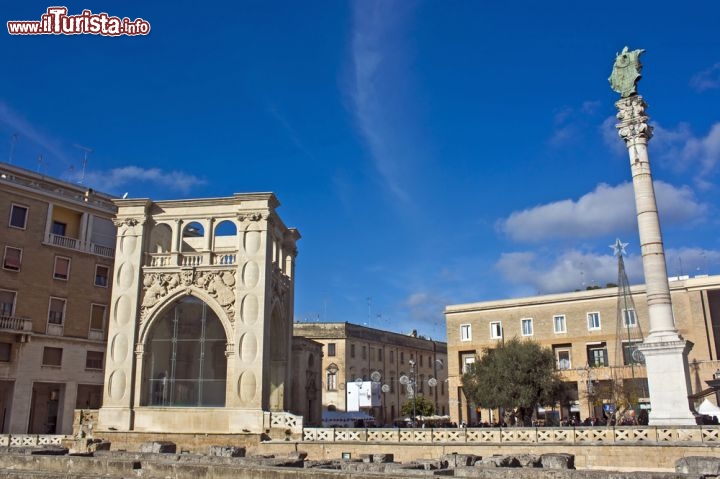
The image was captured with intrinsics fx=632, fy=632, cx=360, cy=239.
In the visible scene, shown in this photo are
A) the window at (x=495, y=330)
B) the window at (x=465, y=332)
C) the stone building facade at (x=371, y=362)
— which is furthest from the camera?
the stone building facade at (x=371, y=362)

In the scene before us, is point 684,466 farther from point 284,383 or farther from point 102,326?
point 102,326

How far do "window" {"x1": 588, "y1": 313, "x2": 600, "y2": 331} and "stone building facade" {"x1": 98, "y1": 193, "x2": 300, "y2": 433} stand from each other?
1019 inches

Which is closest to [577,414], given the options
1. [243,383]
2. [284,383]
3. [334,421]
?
[334,421]

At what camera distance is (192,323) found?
3159cm

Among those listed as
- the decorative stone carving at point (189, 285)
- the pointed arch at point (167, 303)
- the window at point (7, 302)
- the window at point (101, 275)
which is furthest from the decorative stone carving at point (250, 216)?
the window at point (7, 302)

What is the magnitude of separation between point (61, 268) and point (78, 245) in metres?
1.70

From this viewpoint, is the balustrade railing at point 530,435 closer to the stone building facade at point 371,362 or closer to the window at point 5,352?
the window at point 5,352

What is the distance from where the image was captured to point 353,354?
6481 centimetres

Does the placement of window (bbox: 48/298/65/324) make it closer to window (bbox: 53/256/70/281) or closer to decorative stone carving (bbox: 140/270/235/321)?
window (bbox: 53/256/70/281)

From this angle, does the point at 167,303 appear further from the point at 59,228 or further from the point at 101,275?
the point at 59,228

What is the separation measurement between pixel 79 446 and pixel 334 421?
21041 mm

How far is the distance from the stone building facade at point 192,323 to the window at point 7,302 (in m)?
6.75

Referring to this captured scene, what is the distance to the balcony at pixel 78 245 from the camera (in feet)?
120

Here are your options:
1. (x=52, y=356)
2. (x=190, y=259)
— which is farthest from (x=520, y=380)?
(x=52, y=356)
